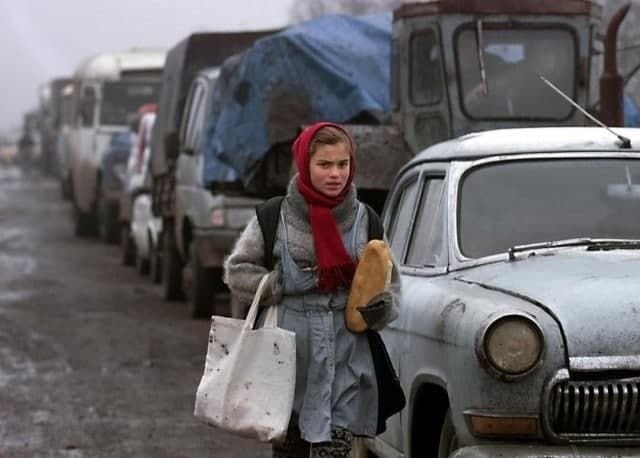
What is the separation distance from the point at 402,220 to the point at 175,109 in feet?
39.1

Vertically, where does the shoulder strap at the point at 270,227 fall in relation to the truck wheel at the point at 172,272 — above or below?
above

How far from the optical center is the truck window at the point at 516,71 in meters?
13.0

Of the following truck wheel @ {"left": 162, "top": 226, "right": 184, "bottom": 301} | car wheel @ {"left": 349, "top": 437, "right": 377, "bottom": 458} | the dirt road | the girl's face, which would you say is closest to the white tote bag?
the girl's face

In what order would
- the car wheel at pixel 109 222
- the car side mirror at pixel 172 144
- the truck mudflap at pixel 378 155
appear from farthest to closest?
the car wheel at pixel 109 222 → the car side mirror at pixel 172 144 → the truck mudflap at pixel 378 155

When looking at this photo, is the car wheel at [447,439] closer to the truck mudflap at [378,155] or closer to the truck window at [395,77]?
the truck mudflap at [378,155]

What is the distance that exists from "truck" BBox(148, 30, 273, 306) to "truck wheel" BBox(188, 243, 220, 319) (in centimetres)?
125

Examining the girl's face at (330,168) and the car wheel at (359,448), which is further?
the car wheel at (359,448)

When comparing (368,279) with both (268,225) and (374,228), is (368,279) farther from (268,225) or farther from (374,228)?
(268,225)

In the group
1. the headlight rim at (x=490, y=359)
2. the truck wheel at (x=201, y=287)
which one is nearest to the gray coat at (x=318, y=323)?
the headlight rim at (x=490, y=359)

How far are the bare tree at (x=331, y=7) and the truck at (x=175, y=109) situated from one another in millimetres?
59767

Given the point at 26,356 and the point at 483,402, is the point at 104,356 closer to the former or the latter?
the point at 26,356

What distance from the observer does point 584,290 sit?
19.9 feet

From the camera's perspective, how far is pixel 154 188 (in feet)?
66.5

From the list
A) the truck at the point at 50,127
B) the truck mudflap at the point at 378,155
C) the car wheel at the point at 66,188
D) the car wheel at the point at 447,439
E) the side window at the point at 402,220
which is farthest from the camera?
the truck at the point at 50,127
